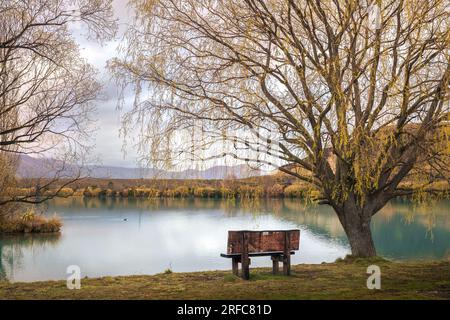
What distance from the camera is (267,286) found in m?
7.63

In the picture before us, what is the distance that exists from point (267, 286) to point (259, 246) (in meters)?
1.40

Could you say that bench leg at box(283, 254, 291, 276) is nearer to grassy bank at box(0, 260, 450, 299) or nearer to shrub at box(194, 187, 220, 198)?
grassy bank at box(0, 260, 450, 299)

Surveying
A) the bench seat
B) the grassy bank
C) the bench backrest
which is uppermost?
the bench backrest

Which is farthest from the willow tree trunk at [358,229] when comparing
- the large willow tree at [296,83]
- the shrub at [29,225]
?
the shrub at [29,225]

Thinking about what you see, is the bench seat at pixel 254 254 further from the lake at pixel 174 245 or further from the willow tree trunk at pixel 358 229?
the willow tree trunk at pixel 358 229

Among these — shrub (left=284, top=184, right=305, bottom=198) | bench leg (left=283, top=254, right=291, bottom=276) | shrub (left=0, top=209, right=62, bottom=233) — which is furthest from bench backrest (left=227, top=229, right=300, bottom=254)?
shrub (left=0, top=209, right=62, bottom=233)

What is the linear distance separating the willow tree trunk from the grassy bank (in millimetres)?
672

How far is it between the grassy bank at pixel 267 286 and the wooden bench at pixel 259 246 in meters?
0.29

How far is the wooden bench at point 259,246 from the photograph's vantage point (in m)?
8.77

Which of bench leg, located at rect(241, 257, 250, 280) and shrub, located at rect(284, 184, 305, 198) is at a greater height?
shrub, located at rect(284, 184, 305, 198)

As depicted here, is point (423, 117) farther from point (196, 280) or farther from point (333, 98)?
point (196, 280)

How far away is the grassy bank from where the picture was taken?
674 centimetres

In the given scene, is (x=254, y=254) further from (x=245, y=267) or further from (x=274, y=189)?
(x=274, y=189)

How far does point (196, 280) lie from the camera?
8.58 meters
